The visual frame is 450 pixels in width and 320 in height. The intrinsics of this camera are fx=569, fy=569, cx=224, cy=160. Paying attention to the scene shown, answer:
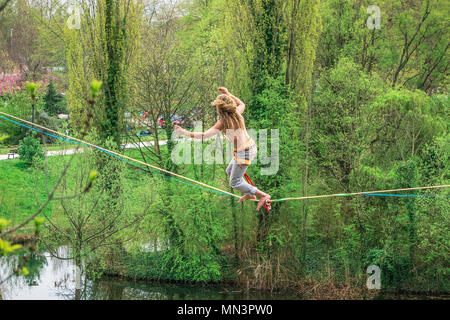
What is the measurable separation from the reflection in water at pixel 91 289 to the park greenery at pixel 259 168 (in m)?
0.53

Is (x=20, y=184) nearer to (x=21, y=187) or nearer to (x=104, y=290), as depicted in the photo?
(x=21, y=187)

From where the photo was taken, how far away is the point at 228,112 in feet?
26.5

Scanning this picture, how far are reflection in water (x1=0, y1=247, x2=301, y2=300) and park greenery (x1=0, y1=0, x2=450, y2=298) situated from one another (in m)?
0.53

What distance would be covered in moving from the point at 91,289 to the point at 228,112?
11824 millimetres

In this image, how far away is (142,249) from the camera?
19844mm

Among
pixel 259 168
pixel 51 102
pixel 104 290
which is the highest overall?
pixel 51 102

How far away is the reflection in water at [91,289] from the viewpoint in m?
17.2

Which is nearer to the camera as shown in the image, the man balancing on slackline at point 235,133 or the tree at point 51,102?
the man balancing on slackline at point 235,133

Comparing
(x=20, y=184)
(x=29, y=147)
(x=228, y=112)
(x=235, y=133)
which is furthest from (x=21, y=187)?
(x=228, y=112)

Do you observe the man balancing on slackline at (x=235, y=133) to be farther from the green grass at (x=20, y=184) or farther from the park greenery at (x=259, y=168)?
the green grass at (x=20, y=184)

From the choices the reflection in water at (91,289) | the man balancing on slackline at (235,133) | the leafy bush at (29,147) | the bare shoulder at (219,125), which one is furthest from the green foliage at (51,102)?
the bare shoulder at (219,125)

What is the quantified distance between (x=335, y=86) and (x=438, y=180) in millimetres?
4926

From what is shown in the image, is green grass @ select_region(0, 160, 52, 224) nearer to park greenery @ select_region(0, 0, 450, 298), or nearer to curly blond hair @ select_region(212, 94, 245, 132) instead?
park greenery @ select_region(0, 0, 450, 298)

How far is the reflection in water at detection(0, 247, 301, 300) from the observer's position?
17.2 m
